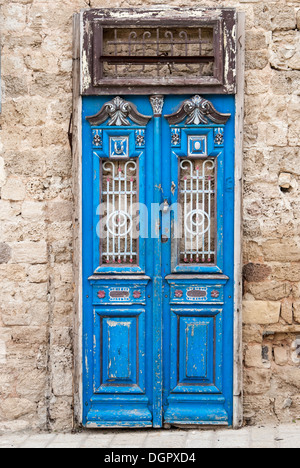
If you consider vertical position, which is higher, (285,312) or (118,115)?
(118,115)

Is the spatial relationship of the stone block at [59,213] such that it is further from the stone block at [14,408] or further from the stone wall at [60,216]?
the stone block at [14,408]

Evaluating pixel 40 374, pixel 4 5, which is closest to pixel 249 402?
pixel 40 374

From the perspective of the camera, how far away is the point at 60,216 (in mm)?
4598

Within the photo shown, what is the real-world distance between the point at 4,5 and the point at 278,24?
204 cm

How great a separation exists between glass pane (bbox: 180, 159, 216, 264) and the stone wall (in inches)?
10.4

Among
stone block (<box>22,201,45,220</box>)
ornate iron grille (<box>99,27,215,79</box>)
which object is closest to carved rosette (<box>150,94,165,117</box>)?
ornate iron grille (<box>99,27,215,79</box>)

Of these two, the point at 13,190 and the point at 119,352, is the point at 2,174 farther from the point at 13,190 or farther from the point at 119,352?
the point at 119,352

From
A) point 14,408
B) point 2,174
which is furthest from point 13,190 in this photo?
point 14,408

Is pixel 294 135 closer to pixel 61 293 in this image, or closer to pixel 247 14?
pixel 247 14

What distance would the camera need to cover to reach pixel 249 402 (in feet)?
15.0

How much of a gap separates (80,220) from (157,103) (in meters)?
1.03

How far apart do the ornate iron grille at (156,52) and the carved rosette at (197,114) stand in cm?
23

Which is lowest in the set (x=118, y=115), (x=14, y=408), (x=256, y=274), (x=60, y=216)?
(x=14, y=408)

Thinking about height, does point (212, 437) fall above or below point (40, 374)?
below
